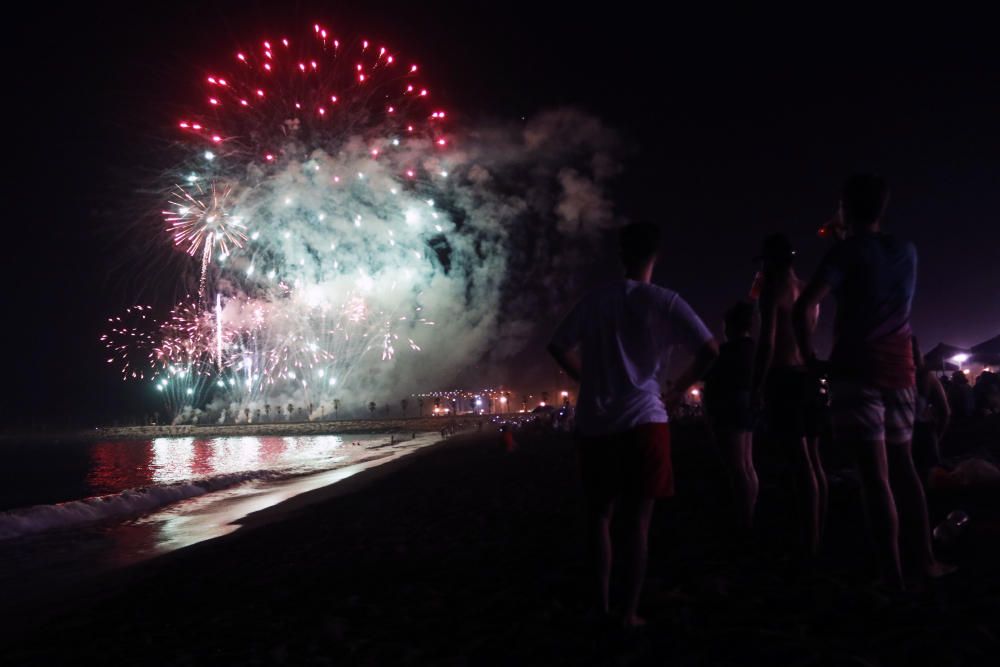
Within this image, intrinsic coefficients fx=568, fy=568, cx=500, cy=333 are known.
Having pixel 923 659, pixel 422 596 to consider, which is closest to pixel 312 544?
pixel 422 596

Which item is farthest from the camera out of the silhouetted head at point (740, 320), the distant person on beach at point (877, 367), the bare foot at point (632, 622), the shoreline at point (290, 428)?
the shoreline at point (290, 428)

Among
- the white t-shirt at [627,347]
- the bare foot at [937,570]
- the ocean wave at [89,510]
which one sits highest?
the white t-shirt at [627,347]

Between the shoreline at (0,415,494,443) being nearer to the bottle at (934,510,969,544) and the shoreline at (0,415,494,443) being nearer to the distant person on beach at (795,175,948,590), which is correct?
the bottle at (934,510,969,544)

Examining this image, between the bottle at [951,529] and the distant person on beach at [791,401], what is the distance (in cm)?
75

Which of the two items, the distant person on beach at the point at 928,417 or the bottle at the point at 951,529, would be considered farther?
the distant person on beach at the point at 928,417

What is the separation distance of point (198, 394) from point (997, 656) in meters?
212

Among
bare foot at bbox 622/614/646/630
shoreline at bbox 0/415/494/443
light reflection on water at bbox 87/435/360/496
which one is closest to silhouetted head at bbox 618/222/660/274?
bare foot at bbox 622/614/646/630

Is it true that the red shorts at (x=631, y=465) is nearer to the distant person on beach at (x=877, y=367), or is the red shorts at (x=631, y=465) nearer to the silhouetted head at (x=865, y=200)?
the distant person on beach at (x=877, y=367)

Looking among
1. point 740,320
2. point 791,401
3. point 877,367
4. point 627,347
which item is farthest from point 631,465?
point 740,320

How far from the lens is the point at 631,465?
298 cm

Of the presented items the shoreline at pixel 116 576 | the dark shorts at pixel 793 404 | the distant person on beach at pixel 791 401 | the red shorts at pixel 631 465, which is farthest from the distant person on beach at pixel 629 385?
the shoreline at pixel 116 576

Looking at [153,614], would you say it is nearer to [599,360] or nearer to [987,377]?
[599,360]

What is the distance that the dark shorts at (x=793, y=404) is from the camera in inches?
155

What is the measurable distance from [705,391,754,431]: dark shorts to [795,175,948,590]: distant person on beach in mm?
1024
